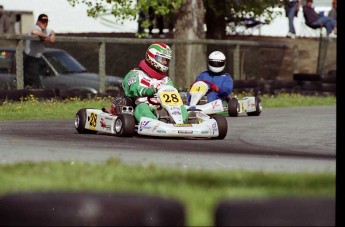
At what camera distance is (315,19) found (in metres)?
25.2

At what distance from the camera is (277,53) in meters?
25.9

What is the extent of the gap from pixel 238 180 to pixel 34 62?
953 cm

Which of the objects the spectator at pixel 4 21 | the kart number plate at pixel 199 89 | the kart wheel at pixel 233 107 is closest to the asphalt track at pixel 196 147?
the kart number plate at pixel 199 89

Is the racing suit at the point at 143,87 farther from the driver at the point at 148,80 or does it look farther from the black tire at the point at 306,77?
the black tire at the point at 306,77

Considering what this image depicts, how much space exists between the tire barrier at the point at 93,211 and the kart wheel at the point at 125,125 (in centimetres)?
699

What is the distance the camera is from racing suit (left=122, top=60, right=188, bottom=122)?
1130cm

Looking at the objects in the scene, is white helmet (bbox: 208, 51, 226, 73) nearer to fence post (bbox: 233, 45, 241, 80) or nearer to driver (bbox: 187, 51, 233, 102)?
driver (bbox: 187, 51, 233, 102)

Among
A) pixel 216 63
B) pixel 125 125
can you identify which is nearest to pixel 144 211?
pixel 125 125

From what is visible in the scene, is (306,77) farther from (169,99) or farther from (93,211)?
(93,211)

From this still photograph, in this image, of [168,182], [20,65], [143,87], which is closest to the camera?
[168,182]

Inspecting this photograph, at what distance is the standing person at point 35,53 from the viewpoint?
1333 centimetres

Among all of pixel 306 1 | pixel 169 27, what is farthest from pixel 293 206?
pixel 169 27

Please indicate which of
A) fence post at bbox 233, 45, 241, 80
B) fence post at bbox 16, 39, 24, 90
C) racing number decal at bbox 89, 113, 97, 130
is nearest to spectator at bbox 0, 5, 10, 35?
fence post at bbox 233, 45, 241, 80

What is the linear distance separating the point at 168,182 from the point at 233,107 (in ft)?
31.5
